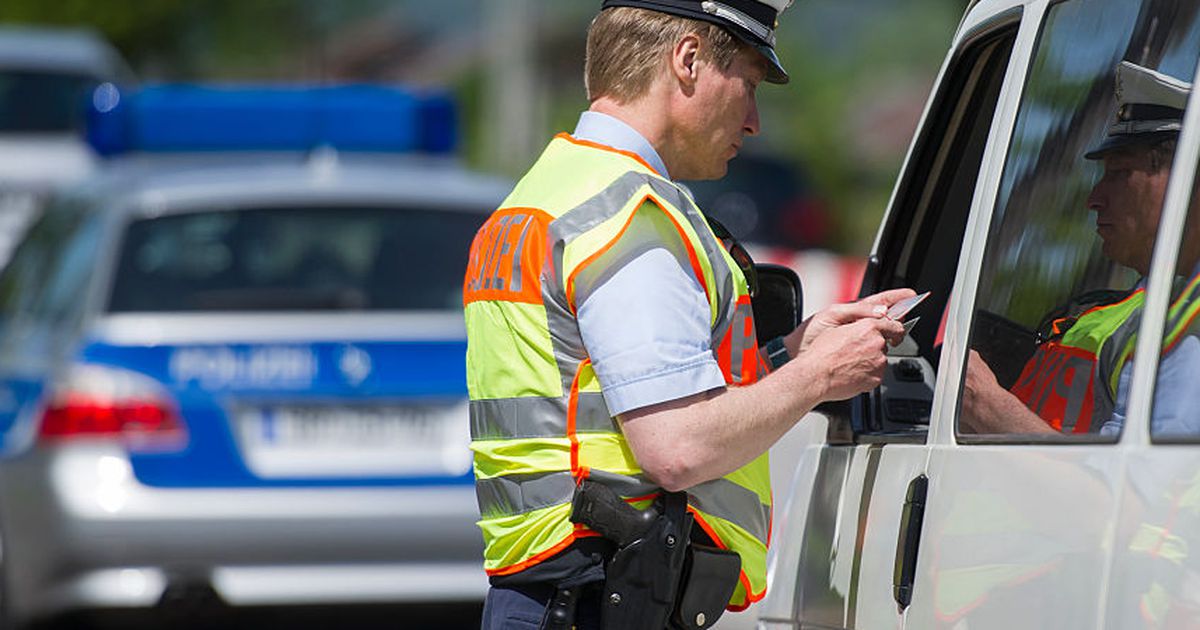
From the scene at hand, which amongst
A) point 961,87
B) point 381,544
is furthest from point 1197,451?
point 381,544

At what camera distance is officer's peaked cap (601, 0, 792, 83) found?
318cm

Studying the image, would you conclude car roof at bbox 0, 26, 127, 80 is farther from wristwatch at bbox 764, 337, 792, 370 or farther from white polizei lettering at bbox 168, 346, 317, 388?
wristwatch at bbox 764, 337, 792, 370

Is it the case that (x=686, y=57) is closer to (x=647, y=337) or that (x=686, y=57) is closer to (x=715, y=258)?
(x=715, y=258)

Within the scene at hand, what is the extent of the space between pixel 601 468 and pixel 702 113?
54 cm

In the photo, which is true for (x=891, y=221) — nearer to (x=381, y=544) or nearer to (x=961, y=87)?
(x=961, y=87)

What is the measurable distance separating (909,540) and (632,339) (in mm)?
476

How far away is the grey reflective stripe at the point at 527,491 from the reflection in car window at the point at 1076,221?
548mm

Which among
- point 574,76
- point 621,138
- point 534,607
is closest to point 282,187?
point 621,138

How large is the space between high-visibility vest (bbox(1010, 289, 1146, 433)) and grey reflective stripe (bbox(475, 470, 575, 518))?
626 mm

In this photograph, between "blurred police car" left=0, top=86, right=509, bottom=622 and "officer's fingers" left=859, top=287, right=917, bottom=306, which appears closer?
"officer's fingers" left=859, top=287, right=917, bottom=306

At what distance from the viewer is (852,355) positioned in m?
3.12

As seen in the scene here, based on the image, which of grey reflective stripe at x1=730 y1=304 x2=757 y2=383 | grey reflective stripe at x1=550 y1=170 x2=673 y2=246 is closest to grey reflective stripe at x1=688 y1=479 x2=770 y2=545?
grey reflective stripe at x1=730 y1=304 x2=757 y2=383

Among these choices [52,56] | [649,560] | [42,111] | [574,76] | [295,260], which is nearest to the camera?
[649,560]

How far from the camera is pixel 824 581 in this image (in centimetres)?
354
